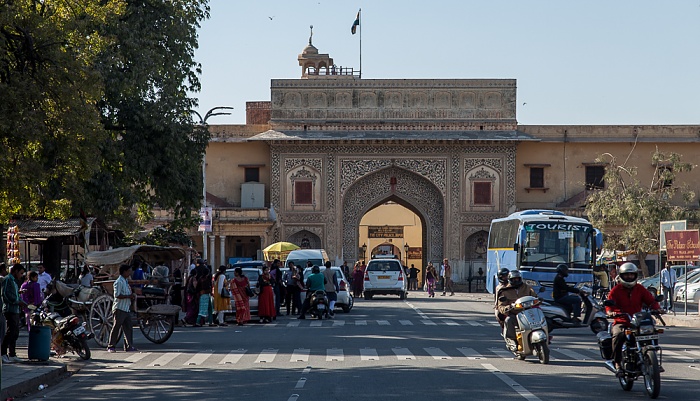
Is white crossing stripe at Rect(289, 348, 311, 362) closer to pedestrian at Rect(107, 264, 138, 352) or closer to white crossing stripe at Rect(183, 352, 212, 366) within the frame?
white crossing stripe at Rect(183, 352, 212, 366)

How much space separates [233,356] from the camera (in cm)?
1684

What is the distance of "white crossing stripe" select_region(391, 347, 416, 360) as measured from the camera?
636 inches

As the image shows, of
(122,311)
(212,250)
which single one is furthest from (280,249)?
(122,311)

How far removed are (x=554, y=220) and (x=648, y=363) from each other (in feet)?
62.6

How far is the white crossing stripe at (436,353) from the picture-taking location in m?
16.2

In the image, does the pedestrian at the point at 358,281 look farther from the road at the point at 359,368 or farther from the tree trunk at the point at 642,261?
the road at the point at 359,368

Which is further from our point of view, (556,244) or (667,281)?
(667,281)

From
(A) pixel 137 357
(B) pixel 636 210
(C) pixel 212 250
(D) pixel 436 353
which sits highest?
(B) pixel 636 210

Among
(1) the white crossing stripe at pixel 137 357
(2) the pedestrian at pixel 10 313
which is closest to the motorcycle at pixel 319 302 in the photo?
(1) the white crossing stripe at pixel 137 357

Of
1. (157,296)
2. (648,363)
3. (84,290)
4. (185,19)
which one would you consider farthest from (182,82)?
(648,363)

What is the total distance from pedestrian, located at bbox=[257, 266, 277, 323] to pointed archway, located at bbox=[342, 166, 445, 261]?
85.8ft

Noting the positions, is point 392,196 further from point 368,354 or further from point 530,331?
point 530,331

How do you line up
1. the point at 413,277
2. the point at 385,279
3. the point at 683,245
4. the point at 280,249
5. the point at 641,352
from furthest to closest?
1. the point at 413,277
2. the point at 280,249
3. the point at 385,279
4. the point at 683,245
5. the point at 641,352

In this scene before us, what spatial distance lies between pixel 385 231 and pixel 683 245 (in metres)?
42.6
